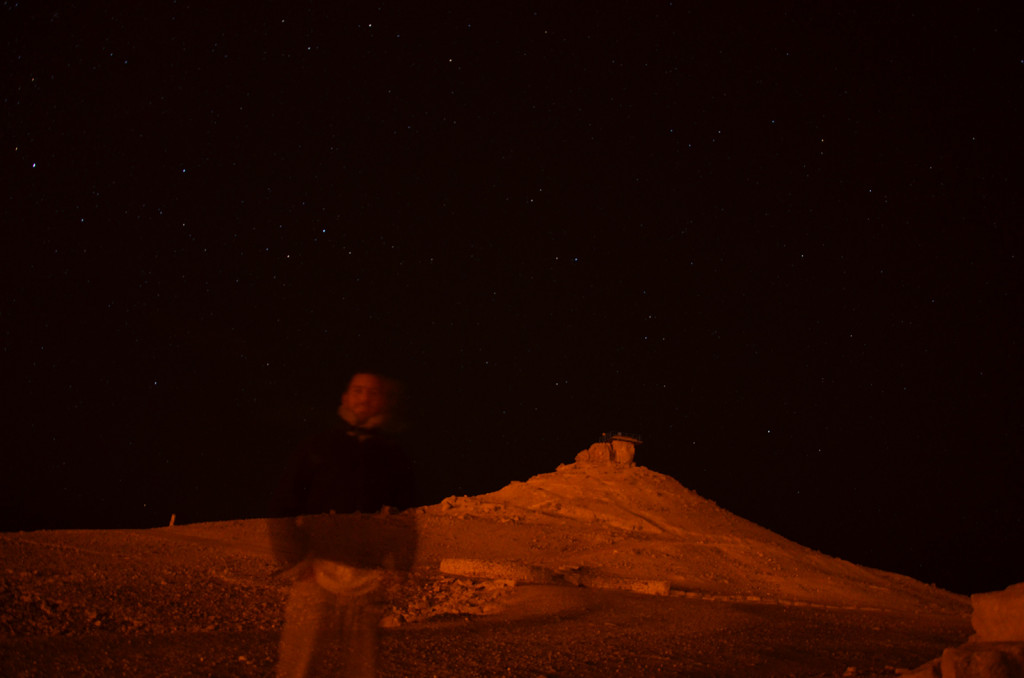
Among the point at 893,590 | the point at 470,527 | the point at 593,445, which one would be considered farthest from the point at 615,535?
the point at 593,445

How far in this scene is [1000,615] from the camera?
14.5ft

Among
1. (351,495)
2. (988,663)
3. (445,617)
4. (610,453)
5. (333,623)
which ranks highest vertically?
(610,453)

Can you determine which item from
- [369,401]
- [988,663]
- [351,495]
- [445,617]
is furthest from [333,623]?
[988,663]

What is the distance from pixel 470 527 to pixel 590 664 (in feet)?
53.7

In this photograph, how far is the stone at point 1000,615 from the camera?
14.1 feet

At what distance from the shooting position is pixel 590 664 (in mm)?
5891

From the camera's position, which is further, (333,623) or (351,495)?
(333,623)

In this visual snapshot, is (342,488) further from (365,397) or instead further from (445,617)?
(445,617)

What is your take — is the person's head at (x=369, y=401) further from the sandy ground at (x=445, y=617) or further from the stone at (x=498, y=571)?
the stone at (x=498, y=571)

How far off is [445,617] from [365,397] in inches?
190

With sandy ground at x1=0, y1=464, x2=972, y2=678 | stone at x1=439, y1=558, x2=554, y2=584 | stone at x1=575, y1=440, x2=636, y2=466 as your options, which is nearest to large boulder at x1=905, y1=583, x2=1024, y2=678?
sandy ground at x1=0, y1=464, x2=972, y2=678

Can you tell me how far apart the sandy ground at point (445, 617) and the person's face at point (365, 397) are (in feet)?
2.22

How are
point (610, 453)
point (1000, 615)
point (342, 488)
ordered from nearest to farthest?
point (342, 488) → point (1000, 615) → point (610, 453)

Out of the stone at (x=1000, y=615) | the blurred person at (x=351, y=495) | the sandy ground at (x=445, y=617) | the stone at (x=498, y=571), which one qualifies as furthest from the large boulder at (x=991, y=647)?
the stone at (x=498, y=571)
